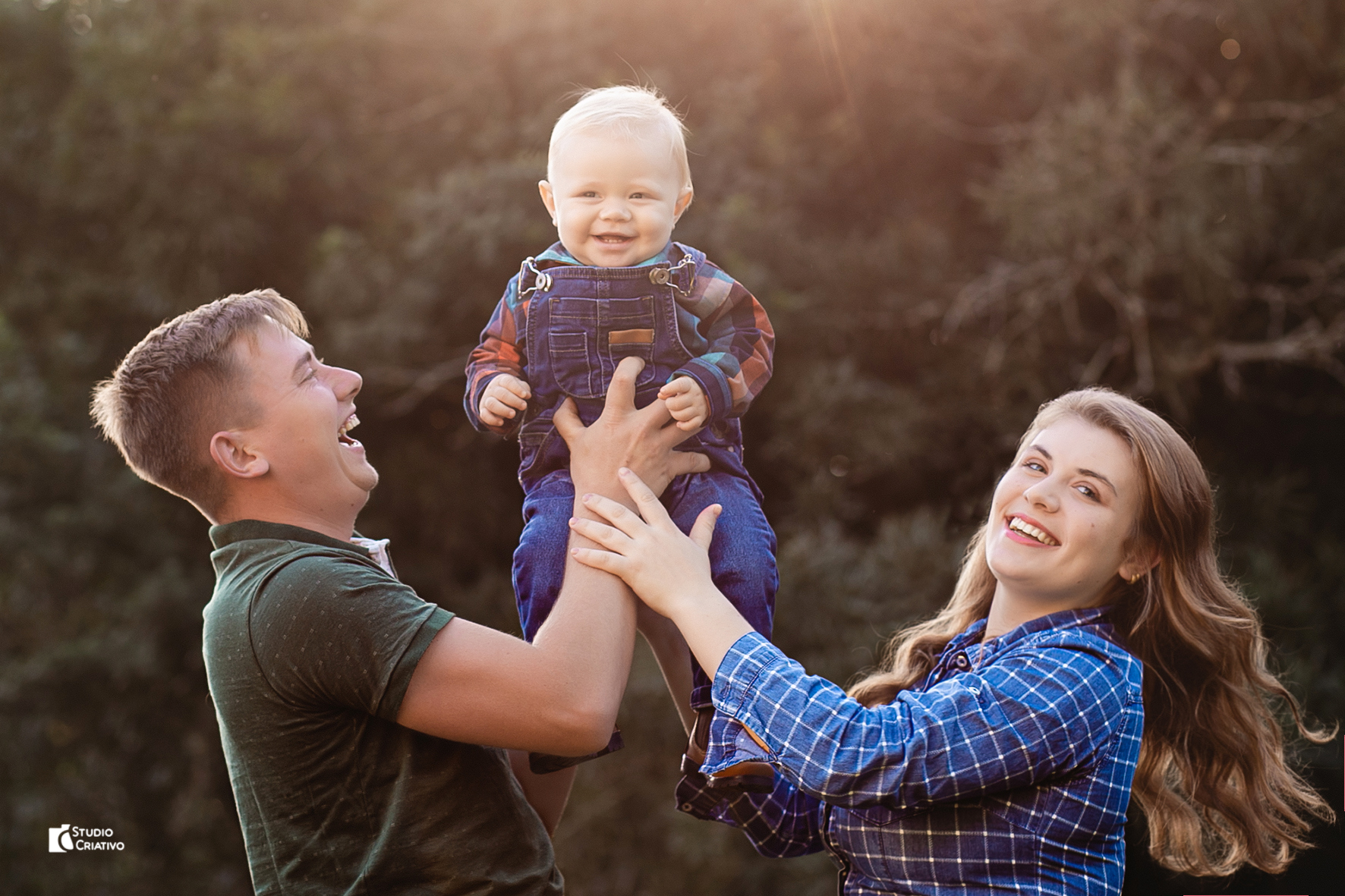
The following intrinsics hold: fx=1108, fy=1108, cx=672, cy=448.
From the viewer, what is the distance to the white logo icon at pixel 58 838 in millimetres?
5809

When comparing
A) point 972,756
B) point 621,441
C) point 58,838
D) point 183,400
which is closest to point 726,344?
point 621,441

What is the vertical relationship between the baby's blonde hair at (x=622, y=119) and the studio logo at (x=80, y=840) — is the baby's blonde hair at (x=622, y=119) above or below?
above

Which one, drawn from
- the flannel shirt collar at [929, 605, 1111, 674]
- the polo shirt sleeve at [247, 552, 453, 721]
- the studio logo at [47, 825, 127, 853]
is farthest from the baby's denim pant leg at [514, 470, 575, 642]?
the studio logo at [47, 825, 127, 853]

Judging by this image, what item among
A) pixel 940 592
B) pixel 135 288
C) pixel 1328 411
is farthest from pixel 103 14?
pixel 1328 411

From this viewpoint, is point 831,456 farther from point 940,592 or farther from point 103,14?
point 103,14

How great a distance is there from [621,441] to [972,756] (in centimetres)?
74

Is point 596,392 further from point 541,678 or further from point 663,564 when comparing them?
point 541,678

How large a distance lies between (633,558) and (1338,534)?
15.2 feet

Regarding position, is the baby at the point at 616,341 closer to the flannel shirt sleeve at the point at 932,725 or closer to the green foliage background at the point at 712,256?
the flannel shirt sleeve at the point at 932,725

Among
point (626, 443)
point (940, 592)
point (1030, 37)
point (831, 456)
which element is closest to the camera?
point (626, 443)

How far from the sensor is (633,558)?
1755 mm

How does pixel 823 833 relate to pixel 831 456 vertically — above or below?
above

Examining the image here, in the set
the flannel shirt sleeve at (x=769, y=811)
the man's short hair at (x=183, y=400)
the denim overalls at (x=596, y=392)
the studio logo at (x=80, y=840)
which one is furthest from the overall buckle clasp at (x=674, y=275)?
the studio logo at (x=80, y=840)

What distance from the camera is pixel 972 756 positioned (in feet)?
5.09
